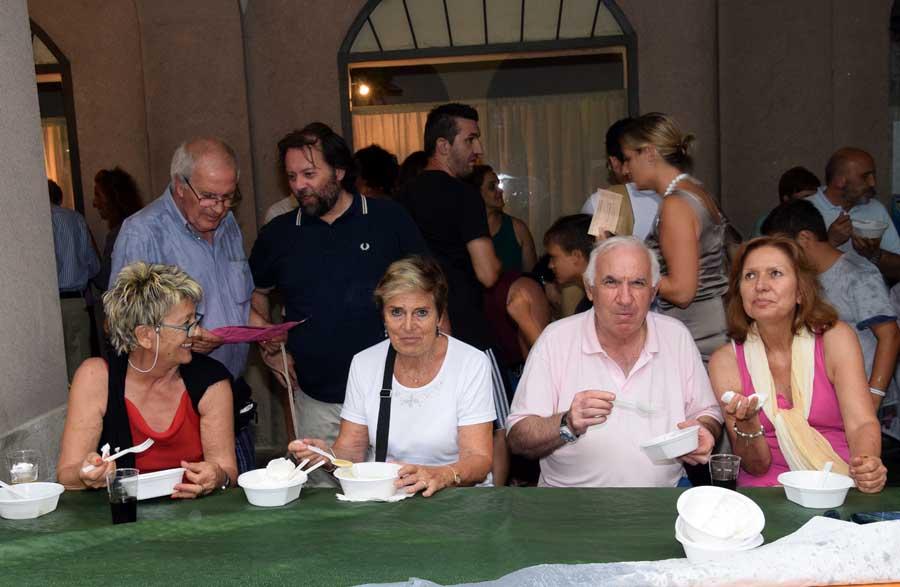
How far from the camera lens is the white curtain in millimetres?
7551

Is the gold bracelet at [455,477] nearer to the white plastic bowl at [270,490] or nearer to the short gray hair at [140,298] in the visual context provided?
the white plastic bowl at [270,490]

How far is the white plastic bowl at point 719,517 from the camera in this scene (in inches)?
78.4

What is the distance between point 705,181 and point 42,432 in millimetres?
4845

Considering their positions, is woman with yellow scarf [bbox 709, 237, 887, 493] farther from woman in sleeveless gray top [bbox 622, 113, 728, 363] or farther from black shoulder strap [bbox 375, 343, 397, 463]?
black shoulder strap [bbox 375, 343, 397, 463]

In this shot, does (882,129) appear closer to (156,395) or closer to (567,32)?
(567,32)

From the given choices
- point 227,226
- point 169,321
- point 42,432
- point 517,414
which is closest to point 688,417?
point 517,414

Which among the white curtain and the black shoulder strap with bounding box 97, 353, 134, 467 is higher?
the white curtain

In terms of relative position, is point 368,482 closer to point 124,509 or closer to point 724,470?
point 124,509

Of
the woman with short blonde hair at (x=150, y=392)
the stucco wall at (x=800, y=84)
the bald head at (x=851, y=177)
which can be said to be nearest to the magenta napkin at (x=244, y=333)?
the woman with short blonde hair at (x=150, y=392)

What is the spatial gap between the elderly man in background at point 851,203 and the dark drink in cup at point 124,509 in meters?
4.18

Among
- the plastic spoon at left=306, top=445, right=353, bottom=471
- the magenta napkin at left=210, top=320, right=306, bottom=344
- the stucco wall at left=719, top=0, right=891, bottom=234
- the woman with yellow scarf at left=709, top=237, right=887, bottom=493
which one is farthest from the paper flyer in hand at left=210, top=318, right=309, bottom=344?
the stucco wall at left=719, top=0, right=891, bottom=234

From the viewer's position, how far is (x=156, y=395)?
3.07 meters

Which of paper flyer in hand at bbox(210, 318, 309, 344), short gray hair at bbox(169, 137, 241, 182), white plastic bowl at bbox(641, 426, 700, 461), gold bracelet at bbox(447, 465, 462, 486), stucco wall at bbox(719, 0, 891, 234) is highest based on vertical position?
stucco wall at bbox(719, 0, 891, 234)

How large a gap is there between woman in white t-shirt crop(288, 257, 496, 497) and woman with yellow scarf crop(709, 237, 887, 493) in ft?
2.68
